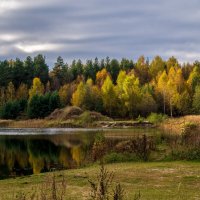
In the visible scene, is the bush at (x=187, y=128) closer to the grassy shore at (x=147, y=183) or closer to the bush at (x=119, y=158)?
the bush at (x=119, y=158)

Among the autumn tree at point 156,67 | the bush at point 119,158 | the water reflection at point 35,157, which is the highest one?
the autumn tree at point 156,67

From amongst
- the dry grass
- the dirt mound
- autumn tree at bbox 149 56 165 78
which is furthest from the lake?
autumn tree at bbox 149 56 165 78

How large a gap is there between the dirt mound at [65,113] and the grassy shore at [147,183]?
61018 millimetres

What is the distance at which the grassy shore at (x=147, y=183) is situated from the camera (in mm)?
12633

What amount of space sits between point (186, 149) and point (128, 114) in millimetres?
68410

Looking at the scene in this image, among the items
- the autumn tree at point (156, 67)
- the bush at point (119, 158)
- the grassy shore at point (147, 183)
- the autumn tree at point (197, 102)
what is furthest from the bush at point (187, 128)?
the autumn tree at point (156, 67)

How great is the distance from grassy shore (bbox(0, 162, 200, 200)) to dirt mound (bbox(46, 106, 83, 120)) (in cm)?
6102

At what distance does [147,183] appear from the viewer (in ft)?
48.9

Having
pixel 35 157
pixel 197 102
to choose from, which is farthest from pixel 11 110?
pixel 35 157

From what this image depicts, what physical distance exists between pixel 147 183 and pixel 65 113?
66673 mm

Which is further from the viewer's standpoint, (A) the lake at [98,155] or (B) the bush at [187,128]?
(B) the bush at [187,128]

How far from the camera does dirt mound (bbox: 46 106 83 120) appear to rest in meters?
80.4

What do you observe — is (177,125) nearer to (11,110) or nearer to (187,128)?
(187,128)

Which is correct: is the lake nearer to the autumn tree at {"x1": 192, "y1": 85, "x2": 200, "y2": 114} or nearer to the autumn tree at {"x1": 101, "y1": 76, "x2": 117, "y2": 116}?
the autumn tree at {"x1": 192, "y1": 85, "x2": 200, "y2": 114}
